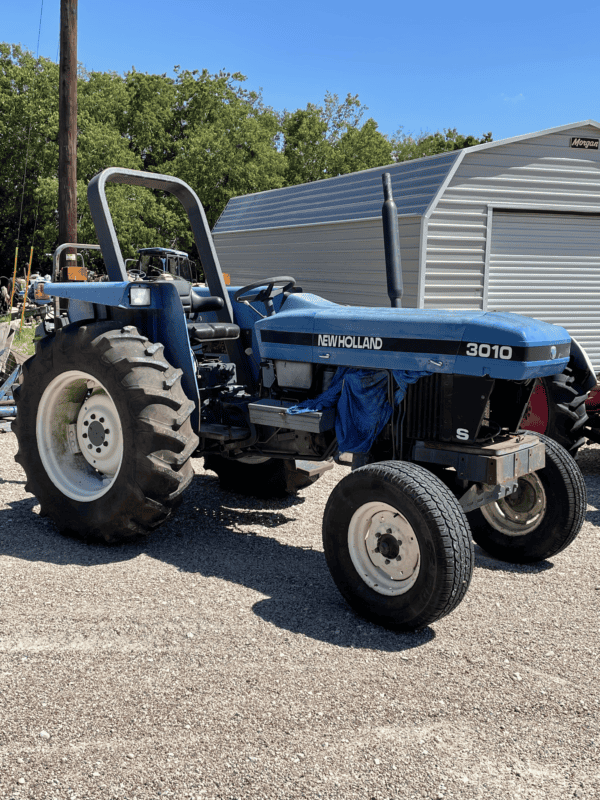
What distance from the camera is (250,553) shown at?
438 centimetres

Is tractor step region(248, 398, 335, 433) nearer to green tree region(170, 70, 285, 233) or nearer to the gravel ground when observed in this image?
the gravel ground

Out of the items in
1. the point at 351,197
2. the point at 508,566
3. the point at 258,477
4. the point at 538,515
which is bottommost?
the point at 508,566

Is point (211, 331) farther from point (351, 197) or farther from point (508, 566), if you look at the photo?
point (351, 197)

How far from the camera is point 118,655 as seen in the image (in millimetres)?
3135

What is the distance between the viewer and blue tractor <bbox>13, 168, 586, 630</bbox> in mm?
3428

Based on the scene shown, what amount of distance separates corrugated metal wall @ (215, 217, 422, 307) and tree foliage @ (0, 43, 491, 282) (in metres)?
11.8

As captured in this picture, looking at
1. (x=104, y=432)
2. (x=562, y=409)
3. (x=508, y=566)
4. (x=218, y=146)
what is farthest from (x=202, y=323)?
(x=218, y=146)

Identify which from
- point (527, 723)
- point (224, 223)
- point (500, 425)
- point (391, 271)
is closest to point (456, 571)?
point (527, 723)

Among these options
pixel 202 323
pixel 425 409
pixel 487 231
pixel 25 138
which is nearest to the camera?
pixel 425 409

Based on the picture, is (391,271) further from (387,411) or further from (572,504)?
(572,504)

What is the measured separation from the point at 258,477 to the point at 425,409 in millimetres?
1946

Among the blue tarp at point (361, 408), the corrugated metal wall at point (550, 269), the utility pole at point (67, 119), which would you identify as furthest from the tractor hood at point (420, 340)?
the utility pole at point (67, 119)

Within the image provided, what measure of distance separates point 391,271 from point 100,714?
3.02 meters

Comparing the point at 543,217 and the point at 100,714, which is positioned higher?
the point at 543,217
